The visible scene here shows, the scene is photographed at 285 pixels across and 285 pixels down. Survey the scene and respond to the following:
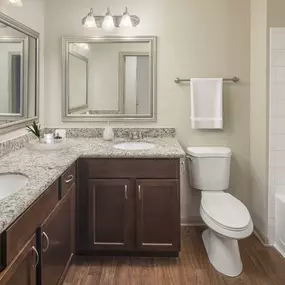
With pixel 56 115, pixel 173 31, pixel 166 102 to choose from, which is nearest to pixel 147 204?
pixel 166 102

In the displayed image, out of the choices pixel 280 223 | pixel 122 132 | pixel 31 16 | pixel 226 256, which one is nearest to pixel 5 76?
pixel 31 16

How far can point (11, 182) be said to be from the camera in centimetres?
198

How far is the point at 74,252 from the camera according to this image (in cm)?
265

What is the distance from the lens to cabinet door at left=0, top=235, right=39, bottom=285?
1.32m

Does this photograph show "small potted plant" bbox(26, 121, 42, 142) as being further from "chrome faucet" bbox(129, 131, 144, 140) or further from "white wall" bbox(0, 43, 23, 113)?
"chrome faucet" bbox(129, 131, 144, 140)

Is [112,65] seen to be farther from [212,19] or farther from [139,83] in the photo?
[212,19]

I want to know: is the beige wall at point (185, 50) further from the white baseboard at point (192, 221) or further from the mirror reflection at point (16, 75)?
the white baseboard at point (192, 221)

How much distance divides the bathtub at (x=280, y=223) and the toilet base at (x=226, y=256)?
0.45 meters

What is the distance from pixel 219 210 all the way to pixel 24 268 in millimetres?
1550

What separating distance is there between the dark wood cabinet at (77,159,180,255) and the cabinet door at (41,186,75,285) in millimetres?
179

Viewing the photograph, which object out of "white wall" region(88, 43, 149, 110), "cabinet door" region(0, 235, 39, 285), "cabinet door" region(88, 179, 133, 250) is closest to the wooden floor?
"cabinet door" region(88, 179, 133, 250)

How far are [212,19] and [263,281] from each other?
7.06ft

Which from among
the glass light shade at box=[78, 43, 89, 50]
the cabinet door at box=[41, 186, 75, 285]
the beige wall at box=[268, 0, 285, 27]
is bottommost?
the cabinet door at box=[41, 186, 75, 285]

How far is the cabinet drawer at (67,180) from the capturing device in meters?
2.20
